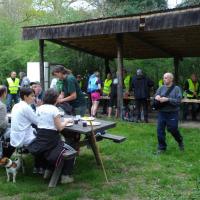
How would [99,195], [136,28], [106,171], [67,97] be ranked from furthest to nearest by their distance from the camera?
1. [136,28]
2. [67,97]
3. [106,171]
4. [99,195]

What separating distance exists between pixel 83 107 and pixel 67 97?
47 centimetres

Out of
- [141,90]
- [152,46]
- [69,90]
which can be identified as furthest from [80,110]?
[152,46]

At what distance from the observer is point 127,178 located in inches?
263

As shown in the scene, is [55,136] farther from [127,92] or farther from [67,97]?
[127,92]

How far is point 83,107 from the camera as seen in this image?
27.3ft

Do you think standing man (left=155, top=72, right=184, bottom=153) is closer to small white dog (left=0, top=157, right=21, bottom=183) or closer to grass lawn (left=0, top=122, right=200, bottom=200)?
grass lawn (left=0, top=122, right=200, bottom=200)

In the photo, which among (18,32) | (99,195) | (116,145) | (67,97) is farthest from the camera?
(18,32)

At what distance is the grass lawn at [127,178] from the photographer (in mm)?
5789

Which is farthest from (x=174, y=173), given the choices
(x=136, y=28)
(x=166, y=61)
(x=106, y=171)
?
(x=166, y=61)

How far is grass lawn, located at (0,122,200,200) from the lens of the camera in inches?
228

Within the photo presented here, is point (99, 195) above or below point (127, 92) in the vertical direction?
below

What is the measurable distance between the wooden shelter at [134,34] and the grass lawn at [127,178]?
3.57 metres

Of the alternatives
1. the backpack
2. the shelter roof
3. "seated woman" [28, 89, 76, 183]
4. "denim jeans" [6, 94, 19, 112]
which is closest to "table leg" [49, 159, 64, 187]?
"seated woman" [28, 89, 76, 183]

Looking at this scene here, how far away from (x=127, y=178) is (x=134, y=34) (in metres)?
7.49
